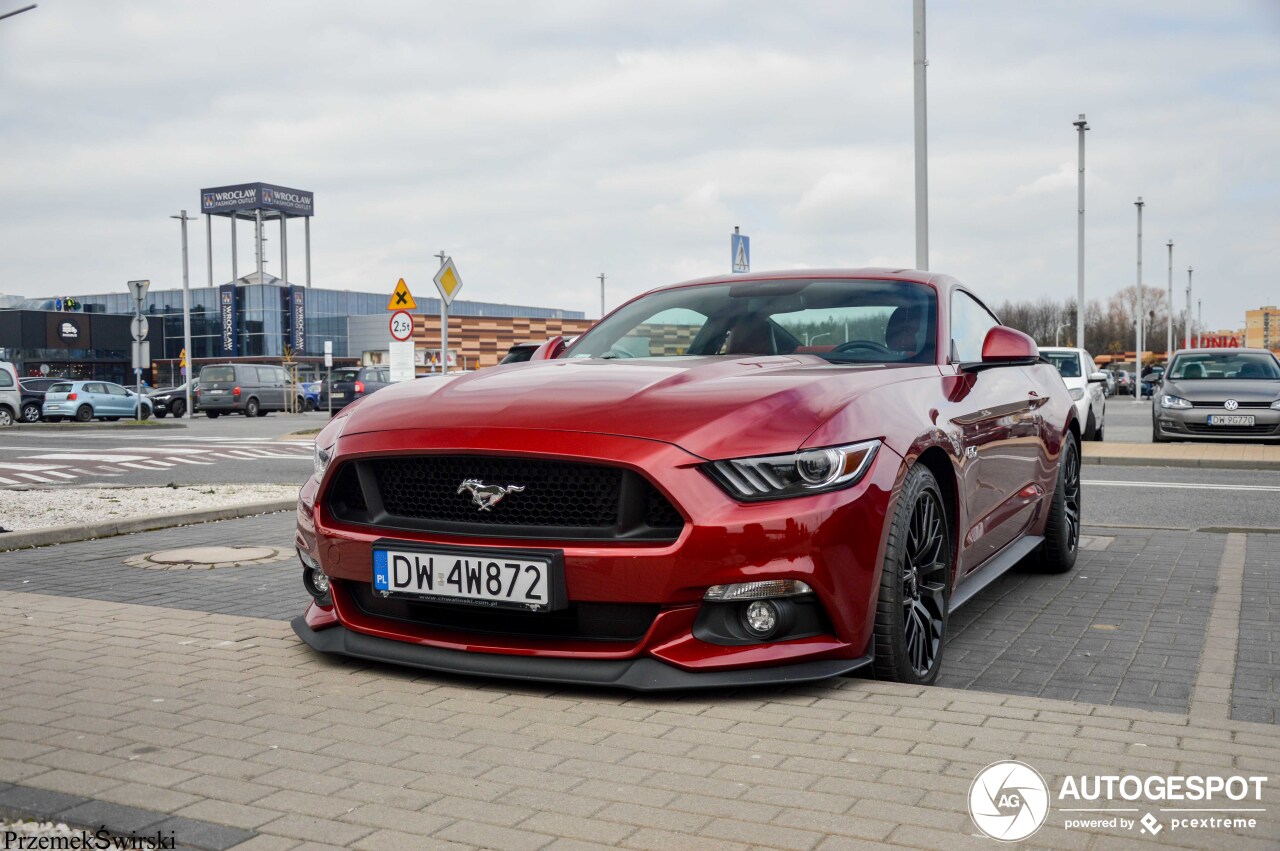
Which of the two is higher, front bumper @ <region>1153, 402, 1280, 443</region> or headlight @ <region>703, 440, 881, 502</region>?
headlight @ <region>703, 440, 881, 502</region>

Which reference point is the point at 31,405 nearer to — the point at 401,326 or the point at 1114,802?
the point at 401,326

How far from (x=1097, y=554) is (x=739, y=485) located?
15.6 ft

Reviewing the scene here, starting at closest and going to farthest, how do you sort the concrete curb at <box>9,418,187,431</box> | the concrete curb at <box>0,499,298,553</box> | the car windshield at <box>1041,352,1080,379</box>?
the concrete curb at <box>0,499,298,553</box>
the car windshield at <box>1041,352,1080,379</box>
the concrete curb at <box>9,418,187,431</box>

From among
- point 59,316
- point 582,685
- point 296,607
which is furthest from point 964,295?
point 59,316

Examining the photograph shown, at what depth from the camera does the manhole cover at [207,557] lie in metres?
6.75

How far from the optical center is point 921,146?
17016mm

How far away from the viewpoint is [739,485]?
3.55m

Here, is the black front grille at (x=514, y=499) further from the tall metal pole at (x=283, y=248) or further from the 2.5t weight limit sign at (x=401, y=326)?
the tall metal pole at (x=283, y=248)

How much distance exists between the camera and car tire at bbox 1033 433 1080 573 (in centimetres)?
662

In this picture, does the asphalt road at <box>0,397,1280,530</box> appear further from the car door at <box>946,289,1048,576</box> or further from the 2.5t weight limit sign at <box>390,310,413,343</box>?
the car door at <box>946,289,1048,576</box>

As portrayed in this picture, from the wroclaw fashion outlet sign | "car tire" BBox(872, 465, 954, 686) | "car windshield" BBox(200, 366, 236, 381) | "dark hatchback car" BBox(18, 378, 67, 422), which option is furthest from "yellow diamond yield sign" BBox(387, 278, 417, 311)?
"car windshield" BBox(200, 366, 236, 381)

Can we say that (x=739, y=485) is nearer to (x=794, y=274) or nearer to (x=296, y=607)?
(x=794, y=274)

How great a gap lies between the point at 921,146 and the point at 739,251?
304cm

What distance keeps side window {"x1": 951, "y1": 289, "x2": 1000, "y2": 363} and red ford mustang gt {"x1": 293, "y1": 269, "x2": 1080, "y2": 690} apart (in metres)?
0.73
